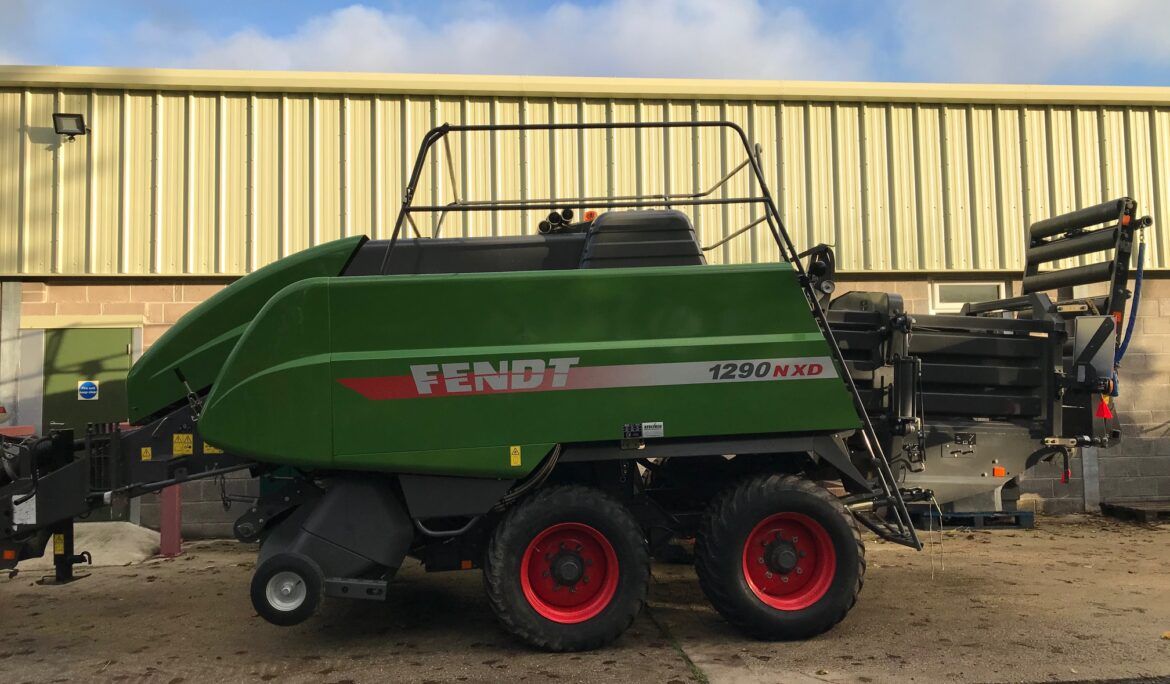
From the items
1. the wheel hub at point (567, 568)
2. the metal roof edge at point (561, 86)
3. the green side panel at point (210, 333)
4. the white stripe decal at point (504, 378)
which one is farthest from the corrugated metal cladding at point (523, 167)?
the wheel hub at point (567, 568)

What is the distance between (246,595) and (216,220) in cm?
420

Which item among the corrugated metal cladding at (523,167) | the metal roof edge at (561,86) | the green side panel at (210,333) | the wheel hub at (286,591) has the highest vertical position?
the metal roof edge at (561,86)

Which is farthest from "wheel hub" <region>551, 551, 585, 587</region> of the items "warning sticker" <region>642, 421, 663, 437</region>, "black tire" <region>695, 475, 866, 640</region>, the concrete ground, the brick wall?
the brick wall

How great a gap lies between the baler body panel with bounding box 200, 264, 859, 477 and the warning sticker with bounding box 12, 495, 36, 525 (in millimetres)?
1470

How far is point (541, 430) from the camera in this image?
15.0 feet

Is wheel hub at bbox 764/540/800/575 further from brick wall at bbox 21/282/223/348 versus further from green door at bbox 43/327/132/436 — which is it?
green door at bbox 43/327/132/436

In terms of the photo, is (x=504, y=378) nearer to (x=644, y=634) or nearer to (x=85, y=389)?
(x=644, y=634)

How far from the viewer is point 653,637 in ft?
16.4

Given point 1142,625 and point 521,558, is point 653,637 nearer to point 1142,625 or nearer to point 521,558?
point 521,558

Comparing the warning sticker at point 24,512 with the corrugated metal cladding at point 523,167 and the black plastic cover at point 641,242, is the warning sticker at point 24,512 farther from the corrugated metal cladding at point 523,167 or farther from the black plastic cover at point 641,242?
the corrugated metal cladding at point 523,167

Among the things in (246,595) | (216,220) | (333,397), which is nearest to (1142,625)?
(333,397)

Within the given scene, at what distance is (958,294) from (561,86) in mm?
5079

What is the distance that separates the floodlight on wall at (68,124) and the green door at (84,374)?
1994 mm

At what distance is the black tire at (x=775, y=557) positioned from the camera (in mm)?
4734
